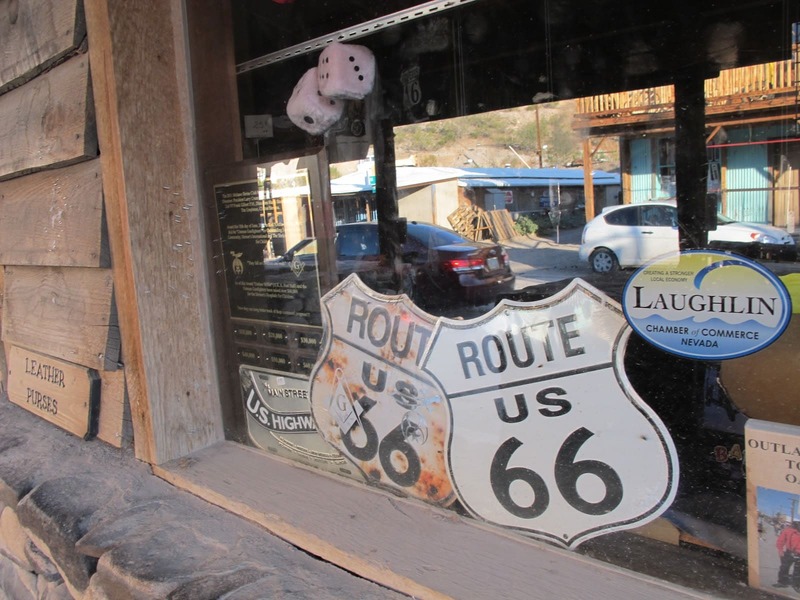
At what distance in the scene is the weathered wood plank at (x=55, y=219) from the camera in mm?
2666

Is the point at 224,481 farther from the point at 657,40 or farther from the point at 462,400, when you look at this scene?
the point at 657,40

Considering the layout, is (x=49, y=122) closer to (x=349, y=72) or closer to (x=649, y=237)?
(x=349, y=72)

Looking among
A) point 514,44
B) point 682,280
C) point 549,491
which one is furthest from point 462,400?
point 514,44

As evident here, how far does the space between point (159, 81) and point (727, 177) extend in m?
2.05

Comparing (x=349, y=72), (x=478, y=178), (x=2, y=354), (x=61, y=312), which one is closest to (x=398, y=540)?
(x=478, y=178)

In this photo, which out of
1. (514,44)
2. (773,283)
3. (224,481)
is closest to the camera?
(773,283)

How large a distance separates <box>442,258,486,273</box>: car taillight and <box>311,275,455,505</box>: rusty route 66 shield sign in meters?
0.18

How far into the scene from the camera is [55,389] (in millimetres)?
3209

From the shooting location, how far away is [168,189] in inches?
103

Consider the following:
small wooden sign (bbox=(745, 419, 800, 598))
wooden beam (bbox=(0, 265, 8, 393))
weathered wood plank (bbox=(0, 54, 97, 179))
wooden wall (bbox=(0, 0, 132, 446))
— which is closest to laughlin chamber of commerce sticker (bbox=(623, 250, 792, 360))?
small wooden sign (bbox=(745, 419, 800, 598))

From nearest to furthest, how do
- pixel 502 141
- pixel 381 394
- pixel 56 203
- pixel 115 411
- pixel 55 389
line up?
pixel 502 141 < pixel 381 394 < pixel 115 411 < pixel 56 203 < pixel 55 389

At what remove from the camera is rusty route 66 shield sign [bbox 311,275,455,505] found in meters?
2.13

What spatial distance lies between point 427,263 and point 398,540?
0.84m

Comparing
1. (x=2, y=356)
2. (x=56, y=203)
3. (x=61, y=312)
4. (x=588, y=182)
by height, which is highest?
(x=56, y=203)
